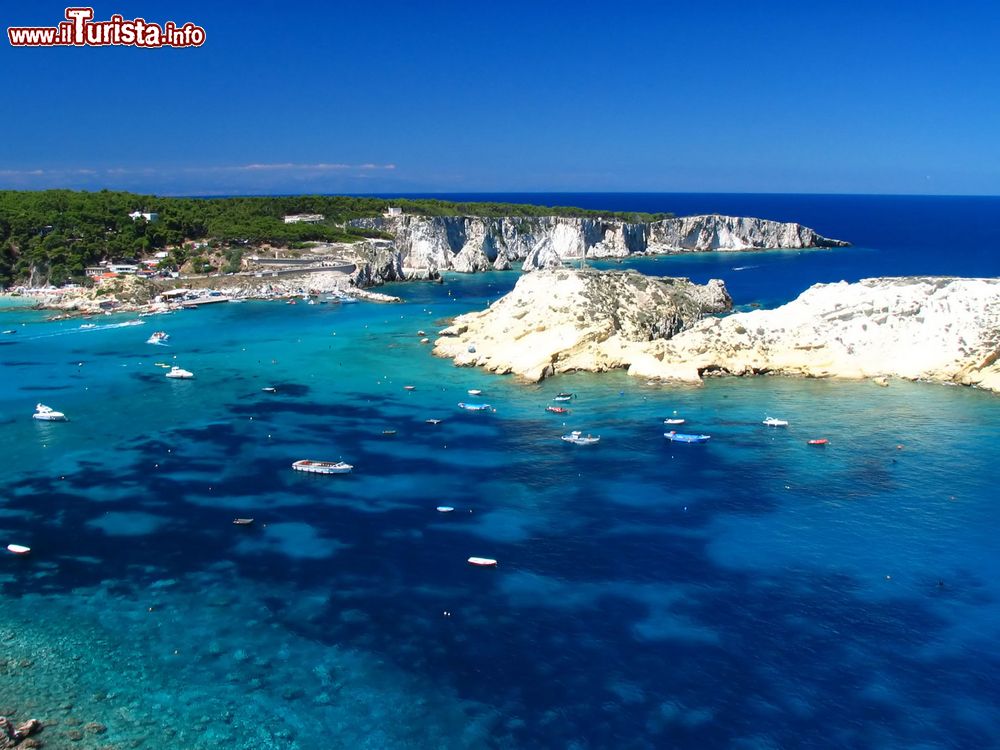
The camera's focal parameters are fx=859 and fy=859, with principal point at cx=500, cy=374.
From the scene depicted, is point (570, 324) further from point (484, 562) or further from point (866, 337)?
point (484, 562)

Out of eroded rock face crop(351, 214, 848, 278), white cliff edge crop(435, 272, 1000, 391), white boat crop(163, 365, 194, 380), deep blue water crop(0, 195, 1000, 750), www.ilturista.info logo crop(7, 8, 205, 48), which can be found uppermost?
www.ilturista.info logo crop(7, 8, 205, 48)

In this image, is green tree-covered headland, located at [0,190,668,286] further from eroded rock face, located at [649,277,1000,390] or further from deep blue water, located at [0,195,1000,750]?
eroded rock face, located at [649,277,1000,390]

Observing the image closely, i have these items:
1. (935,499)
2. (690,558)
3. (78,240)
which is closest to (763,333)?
(935,499)

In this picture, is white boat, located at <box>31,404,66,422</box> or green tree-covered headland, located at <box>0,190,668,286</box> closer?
white boat, located at <box>31,404,66,422</box>

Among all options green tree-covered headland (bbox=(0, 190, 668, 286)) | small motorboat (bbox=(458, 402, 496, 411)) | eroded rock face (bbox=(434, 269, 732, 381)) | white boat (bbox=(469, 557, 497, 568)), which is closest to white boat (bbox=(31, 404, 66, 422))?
small motorboat (bbox=(458, 402, 496, 411))

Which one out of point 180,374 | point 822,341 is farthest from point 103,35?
point 822,341

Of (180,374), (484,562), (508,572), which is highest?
(180,374)
